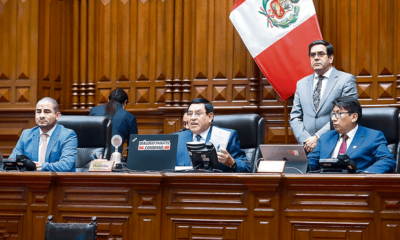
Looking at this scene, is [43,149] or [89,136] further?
[89,136]

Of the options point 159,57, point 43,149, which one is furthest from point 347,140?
point 159,57

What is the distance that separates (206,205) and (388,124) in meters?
1.60

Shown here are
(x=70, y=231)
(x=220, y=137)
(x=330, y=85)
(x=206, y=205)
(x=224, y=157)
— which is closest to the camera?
(x=70, y=231)

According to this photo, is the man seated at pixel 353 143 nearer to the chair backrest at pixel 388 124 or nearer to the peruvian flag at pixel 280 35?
the chair backrest at pixel 388 124

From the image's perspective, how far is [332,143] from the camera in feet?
11.3

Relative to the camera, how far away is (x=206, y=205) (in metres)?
2.62

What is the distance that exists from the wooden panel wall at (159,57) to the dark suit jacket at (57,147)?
76.6 inches

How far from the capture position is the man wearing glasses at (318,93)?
4000 millimetres

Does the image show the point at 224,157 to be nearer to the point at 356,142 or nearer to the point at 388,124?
the point at 356,142

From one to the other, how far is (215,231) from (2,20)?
14.3 ft

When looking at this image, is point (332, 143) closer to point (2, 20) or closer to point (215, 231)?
point (215, 231)

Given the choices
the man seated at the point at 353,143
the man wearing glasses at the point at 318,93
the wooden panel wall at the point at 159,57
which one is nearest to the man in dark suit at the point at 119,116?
the wooden panel wall at the point at 159,57

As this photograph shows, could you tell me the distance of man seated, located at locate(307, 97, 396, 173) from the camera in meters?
3.19

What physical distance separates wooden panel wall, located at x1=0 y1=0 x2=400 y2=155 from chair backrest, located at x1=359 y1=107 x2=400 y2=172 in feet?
5.06
